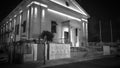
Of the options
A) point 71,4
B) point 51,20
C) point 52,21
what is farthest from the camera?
point 71,4

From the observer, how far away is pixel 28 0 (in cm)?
1577

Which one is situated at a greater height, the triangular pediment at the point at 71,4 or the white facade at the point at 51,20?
the triangular pediment at the point at 71,4

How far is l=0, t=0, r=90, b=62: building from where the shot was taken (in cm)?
1490

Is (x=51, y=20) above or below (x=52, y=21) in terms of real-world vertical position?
above

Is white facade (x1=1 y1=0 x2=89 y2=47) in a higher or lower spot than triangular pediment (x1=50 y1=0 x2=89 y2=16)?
lower

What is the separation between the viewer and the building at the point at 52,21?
48.9 ft

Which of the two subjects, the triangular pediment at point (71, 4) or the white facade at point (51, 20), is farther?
the triangular pediment at point (71, 4)

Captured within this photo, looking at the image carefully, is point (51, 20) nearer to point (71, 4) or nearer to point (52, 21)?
point (52, 21)

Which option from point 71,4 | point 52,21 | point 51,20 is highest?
point 71,4

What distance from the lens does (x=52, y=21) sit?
59.3 ft

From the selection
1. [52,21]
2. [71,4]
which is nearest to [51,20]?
[52,21]

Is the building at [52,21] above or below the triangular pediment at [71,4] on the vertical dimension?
below

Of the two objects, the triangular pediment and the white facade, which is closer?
the white facade

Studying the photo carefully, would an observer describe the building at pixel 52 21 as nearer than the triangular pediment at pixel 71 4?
Yes
